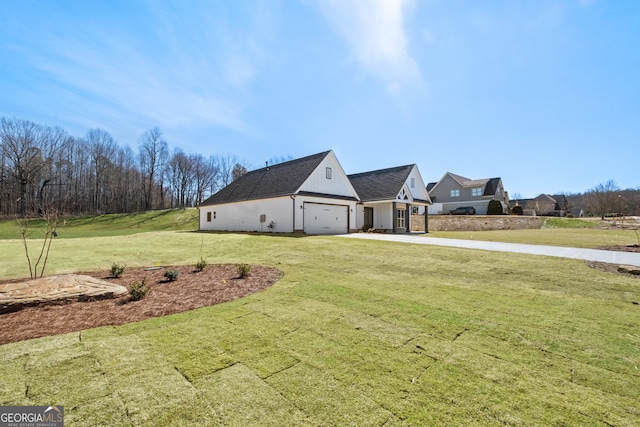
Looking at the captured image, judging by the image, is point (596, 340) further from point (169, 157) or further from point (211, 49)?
point (169, 157)

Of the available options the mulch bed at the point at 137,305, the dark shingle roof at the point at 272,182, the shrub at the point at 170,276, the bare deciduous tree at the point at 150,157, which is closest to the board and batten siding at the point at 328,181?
the dark shingle roof at the point at 272,182

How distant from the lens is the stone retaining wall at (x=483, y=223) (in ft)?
88.2

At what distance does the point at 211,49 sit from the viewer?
10.5 metres

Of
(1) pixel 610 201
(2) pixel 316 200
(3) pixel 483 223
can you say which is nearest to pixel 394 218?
(2) pixel 316 200

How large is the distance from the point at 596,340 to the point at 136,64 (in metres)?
15.5

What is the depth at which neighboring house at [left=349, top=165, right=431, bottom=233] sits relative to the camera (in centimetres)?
2334

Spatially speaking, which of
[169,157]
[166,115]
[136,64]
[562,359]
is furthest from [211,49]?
[169,157]

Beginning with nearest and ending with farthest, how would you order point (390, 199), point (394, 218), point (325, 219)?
point (325, 219), point (390, 199), point (394, 218)

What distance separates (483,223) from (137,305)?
97.2 feet

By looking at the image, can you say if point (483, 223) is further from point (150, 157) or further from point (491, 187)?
point (150, 157)

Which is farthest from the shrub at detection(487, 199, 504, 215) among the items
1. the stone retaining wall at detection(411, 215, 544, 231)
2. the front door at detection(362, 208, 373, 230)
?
the front door at detection(362, 208, 373, 230)

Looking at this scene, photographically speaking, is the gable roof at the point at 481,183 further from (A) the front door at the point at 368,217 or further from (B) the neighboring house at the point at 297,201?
(B) the neighboring house at the point at 297,201

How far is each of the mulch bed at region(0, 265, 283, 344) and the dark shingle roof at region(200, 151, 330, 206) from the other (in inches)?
501

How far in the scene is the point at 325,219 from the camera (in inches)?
816
